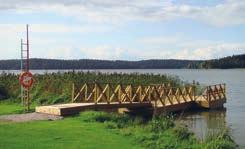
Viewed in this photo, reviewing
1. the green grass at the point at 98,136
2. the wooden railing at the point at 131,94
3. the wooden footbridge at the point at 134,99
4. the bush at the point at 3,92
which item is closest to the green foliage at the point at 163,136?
the green grass at the point at 98,136

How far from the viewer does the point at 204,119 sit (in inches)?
1200

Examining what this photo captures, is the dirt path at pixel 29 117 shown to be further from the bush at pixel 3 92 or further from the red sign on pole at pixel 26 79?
the bush at pixel 3 92

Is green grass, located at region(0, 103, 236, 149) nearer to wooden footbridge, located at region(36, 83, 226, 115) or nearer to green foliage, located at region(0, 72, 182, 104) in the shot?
wooden footbridge, located at region(36, 83, 226, 115)

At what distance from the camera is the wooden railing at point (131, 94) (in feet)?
89.2

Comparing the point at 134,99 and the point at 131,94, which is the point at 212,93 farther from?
the point at 131,94

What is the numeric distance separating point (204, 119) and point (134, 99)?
4.56m

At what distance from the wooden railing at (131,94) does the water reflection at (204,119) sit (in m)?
1.41

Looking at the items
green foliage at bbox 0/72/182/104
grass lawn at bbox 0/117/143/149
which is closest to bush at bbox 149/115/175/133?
grass lawn at bbox 0/117/143/149

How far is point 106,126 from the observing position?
18.4 m

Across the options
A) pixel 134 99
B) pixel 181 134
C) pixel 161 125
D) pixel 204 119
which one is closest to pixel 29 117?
pixel 161 125

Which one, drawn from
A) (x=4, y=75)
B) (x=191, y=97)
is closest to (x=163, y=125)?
(x=191, y=97)

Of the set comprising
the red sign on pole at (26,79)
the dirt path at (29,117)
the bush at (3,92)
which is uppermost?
the red sign on pole at (26,79)

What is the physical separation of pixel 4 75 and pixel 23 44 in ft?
48.4

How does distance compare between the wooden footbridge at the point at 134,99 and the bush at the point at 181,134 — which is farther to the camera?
the wooden footbridge at the point at 134,99
